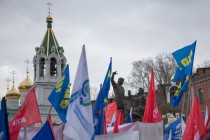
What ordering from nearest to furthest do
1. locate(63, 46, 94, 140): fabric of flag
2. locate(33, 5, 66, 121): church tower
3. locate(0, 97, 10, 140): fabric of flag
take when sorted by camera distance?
locate(63, 46, 94, 140): fabric of flag → locate(0, 97, 10, 140): fabric of flag → locate(33, 5, 66, 121): church tower

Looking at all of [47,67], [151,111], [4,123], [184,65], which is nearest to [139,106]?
[184,65]

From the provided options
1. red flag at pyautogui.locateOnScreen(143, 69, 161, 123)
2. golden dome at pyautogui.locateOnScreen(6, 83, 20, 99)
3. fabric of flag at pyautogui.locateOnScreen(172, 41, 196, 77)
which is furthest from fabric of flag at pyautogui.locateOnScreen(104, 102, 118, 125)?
golden dome at pyautogui.locateOnScreen(6, 83, 20, 99)

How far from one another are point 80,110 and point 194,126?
3496 mm

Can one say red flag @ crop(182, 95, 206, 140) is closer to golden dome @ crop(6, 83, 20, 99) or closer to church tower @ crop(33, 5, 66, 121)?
church tower @ crop(33, 5, 66, 121)

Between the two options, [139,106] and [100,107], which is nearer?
[100,107]

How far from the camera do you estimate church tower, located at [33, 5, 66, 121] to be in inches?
2387

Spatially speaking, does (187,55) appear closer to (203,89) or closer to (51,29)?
(203,89)

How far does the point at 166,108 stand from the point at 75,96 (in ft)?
152

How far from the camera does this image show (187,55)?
1265 centimetres

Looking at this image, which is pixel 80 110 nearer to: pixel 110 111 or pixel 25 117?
pixel 25 117

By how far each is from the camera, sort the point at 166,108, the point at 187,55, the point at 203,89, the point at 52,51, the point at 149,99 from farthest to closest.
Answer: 1. the point at 52,51
2. the point at 166,108
3. the point at 203,89
4. the point at 187,55
5. the point at 149,99

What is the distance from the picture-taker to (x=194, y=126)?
1100 centimetres

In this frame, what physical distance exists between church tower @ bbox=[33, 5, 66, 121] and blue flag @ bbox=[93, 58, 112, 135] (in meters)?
47.8

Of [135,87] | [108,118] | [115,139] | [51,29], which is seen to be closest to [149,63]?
[135,87]
